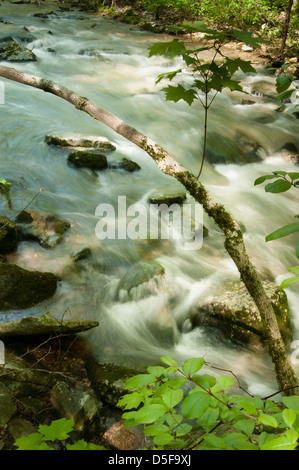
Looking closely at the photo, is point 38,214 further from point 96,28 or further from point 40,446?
point 96,28

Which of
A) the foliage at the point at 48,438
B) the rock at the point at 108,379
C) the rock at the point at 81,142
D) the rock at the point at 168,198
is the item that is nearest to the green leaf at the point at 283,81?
the foliage at the point at 48,438

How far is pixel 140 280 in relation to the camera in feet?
14.2

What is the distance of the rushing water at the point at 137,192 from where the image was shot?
3.72 metres

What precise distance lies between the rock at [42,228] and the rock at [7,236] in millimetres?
207

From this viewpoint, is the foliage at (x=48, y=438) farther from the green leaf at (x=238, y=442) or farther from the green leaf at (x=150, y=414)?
the green leaf at (x=238, y=442)

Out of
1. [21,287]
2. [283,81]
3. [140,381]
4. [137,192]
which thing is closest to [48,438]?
[140,381]

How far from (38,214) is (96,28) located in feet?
42.3

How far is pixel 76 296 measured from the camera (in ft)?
12.3

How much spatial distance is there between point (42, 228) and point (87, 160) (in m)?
1.98

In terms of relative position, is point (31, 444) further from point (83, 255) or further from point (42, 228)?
point (42, 228)

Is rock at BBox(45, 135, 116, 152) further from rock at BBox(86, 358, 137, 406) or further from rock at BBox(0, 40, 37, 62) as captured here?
rock at BBox(0, 40, 37, 62)

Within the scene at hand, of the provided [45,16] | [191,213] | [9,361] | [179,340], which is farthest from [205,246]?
[45,16]

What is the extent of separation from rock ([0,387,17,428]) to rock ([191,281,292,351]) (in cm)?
209

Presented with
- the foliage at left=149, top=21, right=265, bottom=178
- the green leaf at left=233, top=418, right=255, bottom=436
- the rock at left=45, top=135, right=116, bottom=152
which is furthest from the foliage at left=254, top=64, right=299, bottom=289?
the rock at left=45, top=135, right=116, bottom=152
